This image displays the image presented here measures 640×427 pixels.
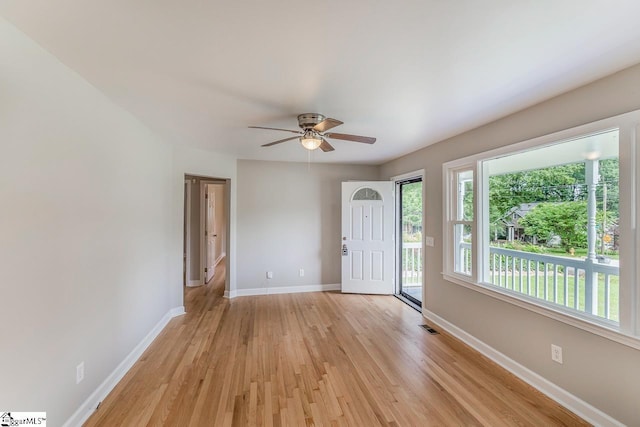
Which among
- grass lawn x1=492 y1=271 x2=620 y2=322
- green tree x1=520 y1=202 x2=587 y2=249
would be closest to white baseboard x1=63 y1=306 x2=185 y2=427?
grass lawn x1=492 y1=271 x2=620 y2=322

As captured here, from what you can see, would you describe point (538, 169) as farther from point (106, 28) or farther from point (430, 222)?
point (106, 28)

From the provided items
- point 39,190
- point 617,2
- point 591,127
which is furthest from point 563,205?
point 39,190

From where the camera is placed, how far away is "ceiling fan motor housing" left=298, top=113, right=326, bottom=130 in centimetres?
240

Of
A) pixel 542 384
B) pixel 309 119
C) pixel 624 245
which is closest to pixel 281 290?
pixel 309 119

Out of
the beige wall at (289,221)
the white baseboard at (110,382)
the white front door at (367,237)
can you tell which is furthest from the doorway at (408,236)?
the white baseboard at (110,382)

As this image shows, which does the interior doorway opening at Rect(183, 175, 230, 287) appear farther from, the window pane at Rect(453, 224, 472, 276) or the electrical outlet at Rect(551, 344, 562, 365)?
the electrical outlet at Rect(551, 344, 562, 365)

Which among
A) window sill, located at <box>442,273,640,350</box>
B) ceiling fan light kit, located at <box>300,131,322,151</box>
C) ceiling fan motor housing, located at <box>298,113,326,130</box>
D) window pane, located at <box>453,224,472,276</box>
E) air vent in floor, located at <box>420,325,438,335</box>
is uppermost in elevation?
ceiling fan motor housing, located at <box>298,113,326,130</box>

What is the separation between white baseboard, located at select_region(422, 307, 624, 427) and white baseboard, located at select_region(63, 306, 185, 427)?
3.42m

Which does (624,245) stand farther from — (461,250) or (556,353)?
(461,250)

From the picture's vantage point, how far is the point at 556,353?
2.08m

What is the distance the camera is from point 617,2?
1169mm

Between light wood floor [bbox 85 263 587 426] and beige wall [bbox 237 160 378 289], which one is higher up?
beige wall [bbox 237 160 378 289]

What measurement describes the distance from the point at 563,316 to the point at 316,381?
202cm

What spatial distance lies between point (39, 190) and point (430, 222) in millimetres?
3844
